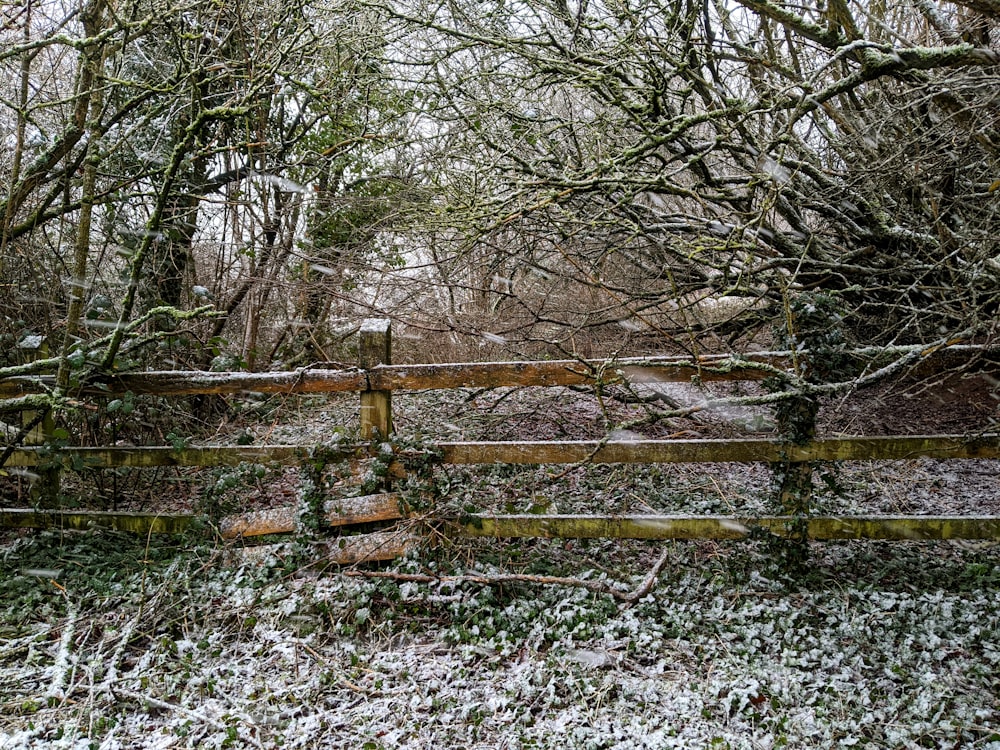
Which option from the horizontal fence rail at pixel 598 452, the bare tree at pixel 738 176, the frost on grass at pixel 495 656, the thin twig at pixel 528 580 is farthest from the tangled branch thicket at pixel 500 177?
the thin twig at pixel 528 580

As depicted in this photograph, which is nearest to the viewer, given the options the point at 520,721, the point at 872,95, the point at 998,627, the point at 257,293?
the point at 520,721

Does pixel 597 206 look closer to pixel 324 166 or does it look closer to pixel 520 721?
pixel 324 166

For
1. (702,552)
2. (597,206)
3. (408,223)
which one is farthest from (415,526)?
(408,223)

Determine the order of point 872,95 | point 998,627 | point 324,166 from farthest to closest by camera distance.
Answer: point 324,166, point 872,95, point 998,627

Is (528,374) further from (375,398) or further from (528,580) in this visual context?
(528,580)

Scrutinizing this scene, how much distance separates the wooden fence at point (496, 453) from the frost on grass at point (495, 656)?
0.90 feet

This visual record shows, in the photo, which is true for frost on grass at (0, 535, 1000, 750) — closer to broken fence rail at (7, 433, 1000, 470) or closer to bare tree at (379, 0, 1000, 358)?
broken fence rail at (7, 433, 1000, 470)

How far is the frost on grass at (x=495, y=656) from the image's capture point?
131 inches

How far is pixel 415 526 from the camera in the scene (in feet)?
15.3

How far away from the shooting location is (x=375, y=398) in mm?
4805

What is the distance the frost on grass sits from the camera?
3.33m

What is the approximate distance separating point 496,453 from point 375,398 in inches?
35.4

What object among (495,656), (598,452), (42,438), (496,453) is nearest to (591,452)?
(598,452)

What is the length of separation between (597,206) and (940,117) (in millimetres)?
3131
